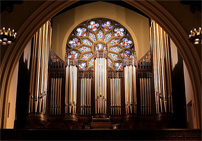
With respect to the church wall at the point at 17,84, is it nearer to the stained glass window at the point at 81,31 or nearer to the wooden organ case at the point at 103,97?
the wooden organ case at the point at 103,97

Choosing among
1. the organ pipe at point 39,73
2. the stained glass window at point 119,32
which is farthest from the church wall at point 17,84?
the stained glass window at point 119,32

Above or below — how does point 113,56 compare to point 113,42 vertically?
below

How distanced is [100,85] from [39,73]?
2876mm

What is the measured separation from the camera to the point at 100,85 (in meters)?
16.9

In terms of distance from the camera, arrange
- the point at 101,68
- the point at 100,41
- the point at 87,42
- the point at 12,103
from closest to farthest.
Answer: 1. the point at 12,103
2. the point at 101,68
3. the point at 100,41
4. the point at 87,42

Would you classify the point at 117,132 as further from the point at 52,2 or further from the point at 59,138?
the point at 52,2

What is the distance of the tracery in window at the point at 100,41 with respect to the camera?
19.3 m

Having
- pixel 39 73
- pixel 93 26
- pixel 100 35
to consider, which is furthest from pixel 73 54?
pixel 39 73

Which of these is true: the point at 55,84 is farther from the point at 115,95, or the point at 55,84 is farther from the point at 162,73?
the point at 162,73

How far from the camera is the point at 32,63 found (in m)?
16.2

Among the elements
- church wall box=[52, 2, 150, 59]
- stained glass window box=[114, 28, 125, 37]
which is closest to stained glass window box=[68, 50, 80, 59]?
church wall box=[52, 2, 150, 59]

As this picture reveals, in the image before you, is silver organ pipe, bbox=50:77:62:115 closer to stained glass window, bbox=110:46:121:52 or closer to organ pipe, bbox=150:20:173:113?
stained glass window, bbox=110:46:121:52

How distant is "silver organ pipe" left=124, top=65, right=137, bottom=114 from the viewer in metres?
16.4

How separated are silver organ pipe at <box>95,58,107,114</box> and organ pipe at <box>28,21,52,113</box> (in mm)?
2350
